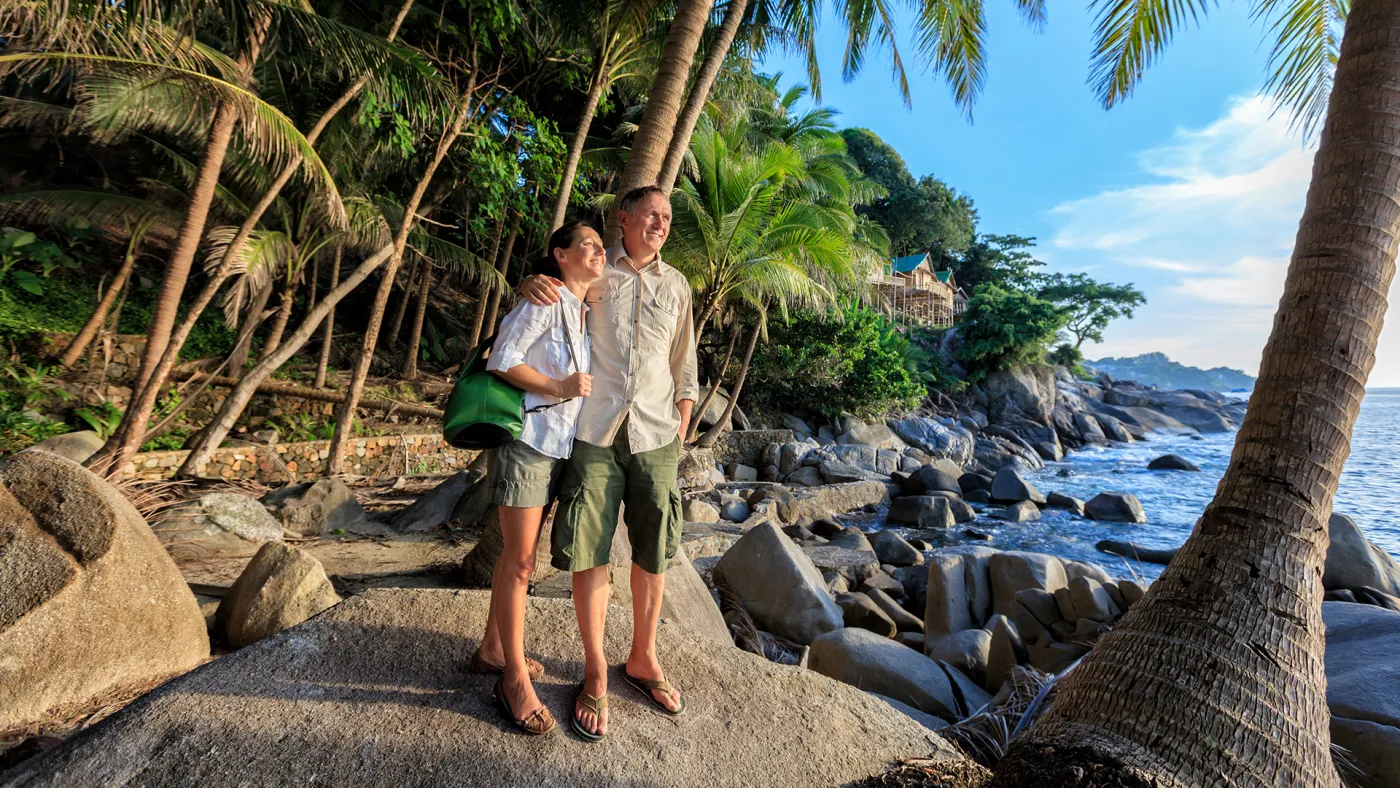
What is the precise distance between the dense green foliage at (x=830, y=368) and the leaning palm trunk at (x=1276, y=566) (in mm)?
12811

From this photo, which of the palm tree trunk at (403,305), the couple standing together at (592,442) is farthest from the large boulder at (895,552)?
the palm tree trunk at (403,305)

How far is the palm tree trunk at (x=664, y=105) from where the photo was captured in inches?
161

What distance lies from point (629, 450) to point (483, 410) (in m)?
0.51

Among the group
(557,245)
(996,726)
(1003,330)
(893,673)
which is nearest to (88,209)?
(557,245)

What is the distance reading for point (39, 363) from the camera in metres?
8.07

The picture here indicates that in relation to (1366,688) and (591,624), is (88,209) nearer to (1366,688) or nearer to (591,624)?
(591,624)

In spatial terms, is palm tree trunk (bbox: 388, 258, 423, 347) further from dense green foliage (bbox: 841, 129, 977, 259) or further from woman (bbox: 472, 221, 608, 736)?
dense green foliage (bbox: 841, 129, 977, 259)

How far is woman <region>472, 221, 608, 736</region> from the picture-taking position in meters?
1.96

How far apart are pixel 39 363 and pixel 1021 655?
12059 mm

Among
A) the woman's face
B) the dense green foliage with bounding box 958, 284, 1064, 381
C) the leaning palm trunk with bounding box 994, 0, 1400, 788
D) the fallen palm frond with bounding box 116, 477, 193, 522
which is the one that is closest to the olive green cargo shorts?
the woman's face

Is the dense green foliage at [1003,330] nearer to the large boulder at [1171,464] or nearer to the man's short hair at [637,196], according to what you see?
the large boulder at [1171,464]

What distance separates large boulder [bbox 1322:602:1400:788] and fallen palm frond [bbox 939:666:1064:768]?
1254 mm

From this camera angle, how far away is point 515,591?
204cm

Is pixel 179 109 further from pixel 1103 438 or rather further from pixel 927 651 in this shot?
pixel 1103 438
